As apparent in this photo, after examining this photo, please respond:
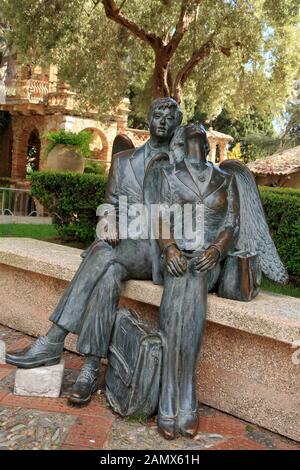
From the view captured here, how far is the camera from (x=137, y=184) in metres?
3.53

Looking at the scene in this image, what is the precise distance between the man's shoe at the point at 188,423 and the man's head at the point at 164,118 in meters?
1.74

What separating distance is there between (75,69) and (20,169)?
11109 mm

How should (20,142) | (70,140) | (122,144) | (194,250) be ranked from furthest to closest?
(20,142)
(70,140)
(122,144)
(194,250)

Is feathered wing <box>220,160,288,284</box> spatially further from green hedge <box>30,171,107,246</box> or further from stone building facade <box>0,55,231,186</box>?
stone building facade <box>0,55,231,186</box>

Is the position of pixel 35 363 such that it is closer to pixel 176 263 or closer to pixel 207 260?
pixel 176 263

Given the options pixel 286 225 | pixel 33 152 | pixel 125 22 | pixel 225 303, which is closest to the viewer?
pixel 225 303

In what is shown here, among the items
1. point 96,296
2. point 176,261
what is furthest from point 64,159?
point 176,261

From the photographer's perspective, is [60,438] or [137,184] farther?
[137,184]

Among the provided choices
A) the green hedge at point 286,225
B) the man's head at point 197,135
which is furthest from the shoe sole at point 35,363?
the green hedge at point 286,225

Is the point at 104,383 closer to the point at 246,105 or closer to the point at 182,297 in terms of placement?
the point at 182,297

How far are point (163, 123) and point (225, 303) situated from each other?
1.24m

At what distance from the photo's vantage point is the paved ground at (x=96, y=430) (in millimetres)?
2699

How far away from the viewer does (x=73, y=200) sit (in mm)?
7914
